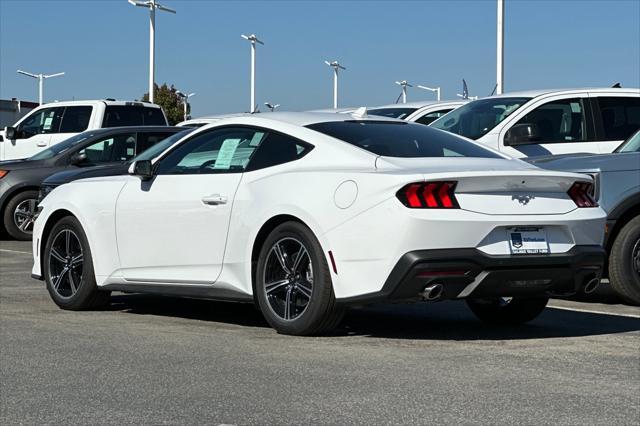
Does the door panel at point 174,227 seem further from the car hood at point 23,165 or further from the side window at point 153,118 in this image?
the side window at point 153,118

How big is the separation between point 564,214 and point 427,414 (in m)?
2.58

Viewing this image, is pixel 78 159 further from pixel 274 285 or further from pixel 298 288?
pixel 298 288

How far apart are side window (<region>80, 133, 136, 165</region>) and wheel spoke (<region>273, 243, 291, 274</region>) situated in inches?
386

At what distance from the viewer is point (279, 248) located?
7855mm

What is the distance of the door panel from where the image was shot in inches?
328

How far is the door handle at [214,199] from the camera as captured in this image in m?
8.26

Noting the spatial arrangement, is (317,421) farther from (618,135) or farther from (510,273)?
(618,135)

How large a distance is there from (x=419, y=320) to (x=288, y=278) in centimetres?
145

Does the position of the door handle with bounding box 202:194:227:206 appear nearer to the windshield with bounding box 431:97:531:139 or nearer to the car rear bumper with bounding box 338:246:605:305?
the car rear bumper with bounding box 338:246:605:305

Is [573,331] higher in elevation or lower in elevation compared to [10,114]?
lower

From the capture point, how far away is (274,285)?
7.92 meters

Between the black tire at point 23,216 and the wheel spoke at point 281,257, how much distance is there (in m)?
10.5

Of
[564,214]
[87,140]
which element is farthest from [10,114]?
[564,214]

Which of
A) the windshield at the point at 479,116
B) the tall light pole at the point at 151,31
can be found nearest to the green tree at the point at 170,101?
the tall light pole at the point at 151,31
